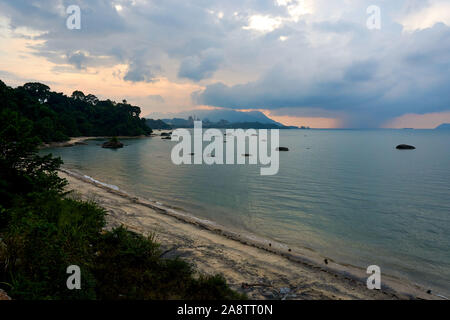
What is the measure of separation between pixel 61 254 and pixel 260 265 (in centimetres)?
675

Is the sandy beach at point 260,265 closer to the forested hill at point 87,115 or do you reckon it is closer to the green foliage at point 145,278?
the green foliage at point 145,278

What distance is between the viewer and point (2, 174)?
986 cm

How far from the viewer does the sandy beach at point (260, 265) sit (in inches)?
311

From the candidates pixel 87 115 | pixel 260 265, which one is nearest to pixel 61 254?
pixel 260 265

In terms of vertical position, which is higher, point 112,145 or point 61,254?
point 112,145

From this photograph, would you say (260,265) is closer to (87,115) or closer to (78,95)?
(87,115)

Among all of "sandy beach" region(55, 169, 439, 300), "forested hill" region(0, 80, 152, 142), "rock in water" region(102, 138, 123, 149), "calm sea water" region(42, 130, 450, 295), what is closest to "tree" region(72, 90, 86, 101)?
"forested hill" region(0, 80, 152, 142)

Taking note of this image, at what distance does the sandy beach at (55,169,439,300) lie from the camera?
7891 millimetres

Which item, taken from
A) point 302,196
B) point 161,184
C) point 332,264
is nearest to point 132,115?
point 161,184

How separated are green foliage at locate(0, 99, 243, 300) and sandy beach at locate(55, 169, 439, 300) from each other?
4.86 feet

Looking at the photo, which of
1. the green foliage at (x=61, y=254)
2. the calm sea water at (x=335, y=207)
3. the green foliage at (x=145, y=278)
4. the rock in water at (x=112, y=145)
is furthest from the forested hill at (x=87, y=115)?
the green foliage at (x=145, y=278)

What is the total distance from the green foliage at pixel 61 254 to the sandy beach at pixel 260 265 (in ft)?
4.86

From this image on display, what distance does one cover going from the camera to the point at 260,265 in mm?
9562
